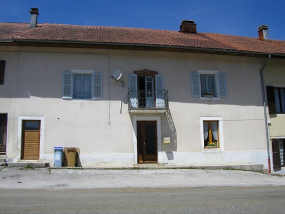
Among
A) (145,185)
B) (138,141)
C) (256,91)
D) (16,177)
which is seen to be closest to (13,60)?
(16,177)

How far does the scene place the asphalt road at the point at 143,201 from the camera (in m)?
5.92

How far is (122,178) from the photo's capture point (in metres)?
→ 10.3

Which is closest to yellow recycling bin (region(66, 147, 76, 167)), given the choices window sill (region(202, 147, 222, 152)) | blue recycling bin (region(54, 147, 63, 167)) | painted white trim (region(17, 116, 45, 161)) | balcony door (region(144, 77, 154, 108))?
blue recycling bin (region(54, 147, 63, 167))

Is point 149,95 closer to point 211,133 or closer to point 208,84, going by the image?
point 208,84

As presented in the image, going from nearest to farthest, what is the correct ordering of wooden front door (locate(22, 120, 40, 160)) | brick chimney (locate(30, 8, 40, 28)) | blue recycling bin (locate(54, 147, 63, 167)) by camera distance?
blue recycling bin (locate(54, 147, 63, 167)) → wooden front door (locate(22, 120, 40, 160)) → brick chimney (locate(30, 8, 40, 28))

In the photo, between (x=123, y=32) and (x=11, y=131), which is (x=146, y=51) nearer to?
(x=123, y=32)

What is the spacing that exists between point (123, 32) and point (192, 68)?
4.66 m

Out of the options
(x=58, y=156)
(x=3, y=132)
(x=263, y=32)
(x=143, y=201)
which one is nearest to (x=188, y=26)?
(x=263, y=32)

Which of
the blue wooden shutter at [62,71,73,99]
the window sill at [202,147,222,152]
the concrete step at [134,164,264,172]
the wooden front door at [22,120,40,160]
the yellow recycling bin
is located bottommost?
the concrete step at [134,164,264,172]

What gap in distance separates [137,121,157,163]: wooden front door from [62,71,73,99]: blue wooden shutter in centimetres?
355

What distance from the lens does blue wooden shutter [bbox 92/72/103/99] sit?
43.5 ft

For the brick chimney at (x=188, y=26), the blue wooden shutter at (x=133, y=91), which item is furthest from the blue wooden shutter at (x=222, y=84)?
the brick chimney at (x=188, y=26)

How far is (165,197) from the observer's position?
23.8 feet

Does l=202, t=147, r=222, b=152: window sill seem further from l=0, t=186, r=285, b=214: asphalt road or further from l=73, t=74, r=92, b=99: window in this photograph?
l=73, t=74, r=92, b=99: window
